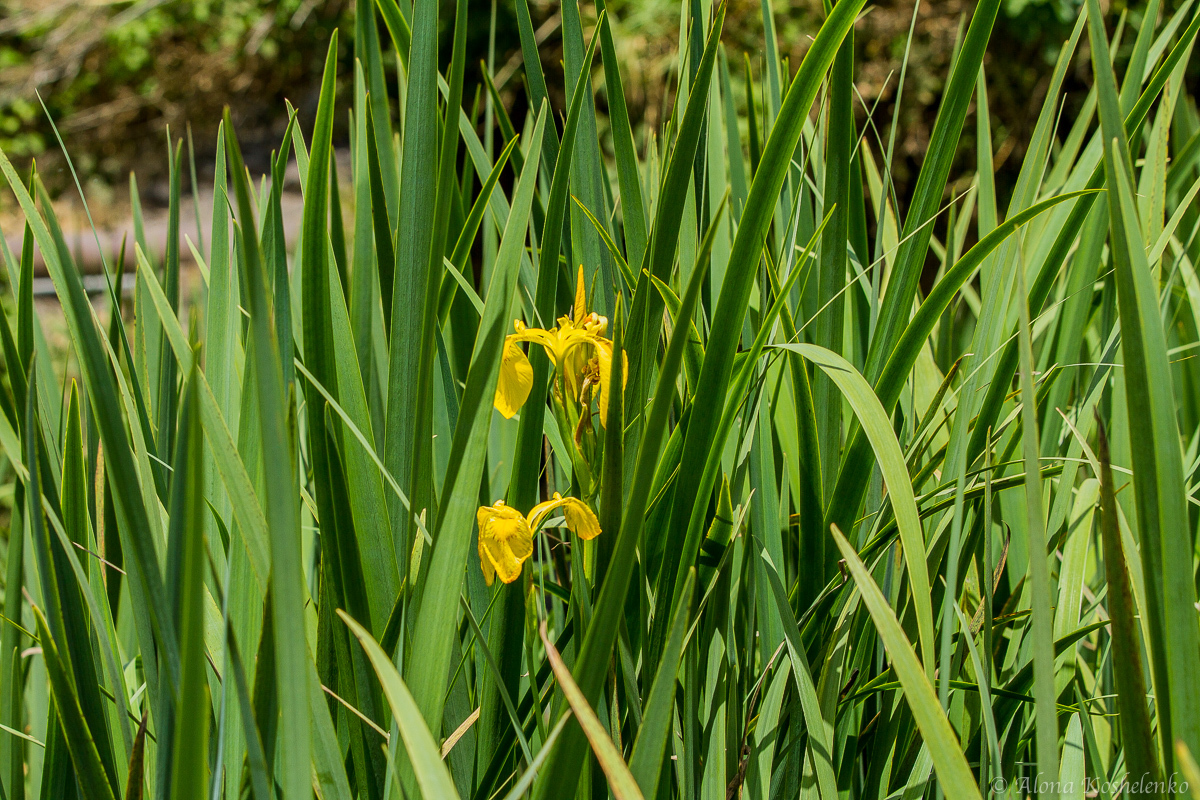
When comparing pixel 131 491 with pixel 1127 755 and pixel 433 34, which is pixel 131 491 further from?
pixel 1127 755

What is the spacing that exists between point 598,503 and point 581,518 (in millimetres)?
83

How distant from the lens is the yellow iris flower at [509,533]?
343 millimetres

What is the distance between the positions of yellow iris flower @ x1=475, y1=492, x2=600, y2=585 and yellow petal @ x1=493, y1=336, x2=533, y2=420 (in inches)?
2.0

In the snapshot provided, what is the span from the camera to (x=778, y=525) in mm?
449

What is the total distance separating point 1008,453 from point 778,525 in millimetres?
162

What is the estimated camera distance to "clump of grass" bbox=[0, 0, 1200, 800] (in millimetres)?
264

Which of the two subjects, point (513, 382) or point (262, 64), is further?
point (262, 64)

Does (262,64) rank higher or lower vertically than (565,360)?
higher

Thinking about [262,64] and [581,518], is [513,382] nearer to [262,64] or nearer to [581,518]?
[581,518]

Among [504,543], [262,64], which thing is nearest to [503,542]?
[504,543]

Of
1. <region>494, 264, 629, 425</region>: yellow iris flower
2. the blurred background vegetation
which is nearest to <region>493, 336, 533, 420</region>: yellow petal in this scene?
<region>494, 264, 629, 425</region>: yellow iris flower

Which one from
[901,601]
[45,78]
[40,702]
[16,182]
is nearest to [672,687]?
[901,601]

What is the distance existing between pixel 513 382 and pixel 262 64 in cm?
318

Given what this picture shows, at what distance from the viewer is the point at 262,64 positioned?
298 cm
